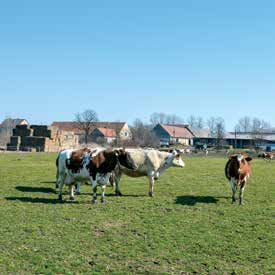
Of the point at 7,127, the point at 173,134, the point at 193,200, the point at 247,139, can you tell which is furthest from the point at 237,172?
the point at 173,134

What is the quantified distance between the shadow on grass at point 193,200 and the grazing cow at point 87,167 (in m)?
2.87

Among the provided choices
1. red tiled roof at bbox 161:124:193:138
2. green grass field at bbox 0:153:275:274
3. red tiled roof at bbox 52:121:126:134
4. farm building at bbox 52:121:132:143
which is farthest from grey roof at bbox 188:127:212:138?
green grass field at bbox 0:153:275:274

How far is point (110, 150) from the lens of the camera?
1631cm

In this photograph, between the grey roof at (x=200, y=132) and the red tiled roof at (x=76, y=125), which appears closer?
the red tiled roof at (x=76, y=125)

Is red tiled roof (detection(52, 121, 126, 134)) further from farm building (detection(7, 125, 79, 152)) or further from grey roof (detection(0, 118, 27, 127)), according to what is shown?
farm building (detection(7, 125, 79, 152))

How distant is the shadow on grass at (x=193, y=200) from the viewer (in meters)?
16.1

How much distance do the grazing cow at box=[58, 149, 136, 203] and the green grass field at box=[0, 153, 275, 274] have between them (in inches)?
30.9

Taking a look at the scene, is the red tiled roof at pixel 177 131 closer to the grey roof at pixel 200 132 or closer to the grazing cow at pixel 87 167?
the grey roof at pixel 200 132

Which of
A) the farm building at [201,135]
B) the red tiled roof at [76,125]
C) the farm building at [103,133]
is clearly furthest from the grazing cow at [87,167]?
the farm building at [201,135]

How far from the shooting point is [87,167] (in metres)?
15.6

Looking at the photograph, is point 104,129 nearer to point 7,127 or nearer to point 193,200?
point 7,127

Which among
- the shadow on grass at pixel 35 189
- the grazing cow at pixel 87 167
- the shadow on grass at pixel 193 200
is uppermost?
the grazing cow at pixel 87 167

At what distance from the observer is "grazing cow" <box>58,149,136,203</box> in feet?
51.3

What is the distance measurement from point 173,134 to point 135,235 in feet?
451
